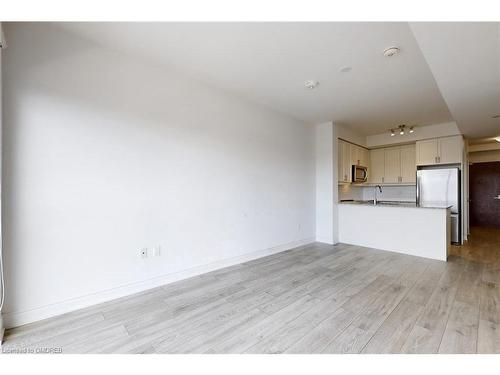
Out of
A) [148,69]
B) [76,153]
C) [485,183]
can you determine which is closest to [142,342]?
[76,153]

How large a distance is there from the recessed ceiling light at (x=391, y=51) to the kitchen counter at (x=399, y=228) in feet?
8.89

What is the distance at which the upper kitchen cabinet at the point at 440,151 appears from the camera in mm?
4719

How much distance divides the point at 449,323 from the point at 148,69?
381 cm

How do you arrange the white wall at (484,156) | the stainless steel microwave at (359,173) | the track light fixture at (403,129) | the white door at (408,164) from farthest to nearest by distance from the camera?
the white wall at (484,156) < the white door at (408,164) < the stainless steel microwave at (359,173) < the track light fixture at (403,129)

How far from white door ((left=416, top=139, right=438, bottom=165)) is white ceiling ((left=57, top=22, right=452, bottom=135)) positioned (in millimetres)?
1605

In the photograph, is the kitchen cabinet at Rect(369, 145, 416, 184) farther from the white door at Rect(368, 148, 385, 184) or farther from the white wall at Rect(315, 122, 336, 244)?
the white wall at Rect(315, 122, 336, 244)

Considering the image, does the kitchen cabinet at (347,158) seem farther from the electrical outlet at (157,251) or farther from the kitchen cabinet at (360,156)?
the electrical outlet at (157,251)

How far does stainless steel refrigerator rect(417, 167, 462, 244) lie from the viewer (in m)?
4.66

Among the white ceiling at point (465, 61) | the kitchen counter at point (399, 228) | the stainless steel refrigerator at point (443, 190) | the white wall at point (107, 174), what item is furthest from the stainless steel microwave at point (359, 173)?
the white wall at point (107, 174)

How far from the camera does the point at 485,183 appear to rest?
6.71 meters

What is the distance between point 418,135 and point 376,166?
4.14 feet

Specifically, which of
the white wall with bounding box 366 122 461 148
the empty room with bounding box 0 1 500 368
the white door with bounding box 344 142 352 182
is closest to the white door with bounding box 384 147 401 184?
the white wall with bounding box 366 122 461 148

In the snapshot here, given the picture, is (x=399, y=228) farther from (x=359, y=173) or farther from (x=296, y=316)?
(x=296, y=316)
